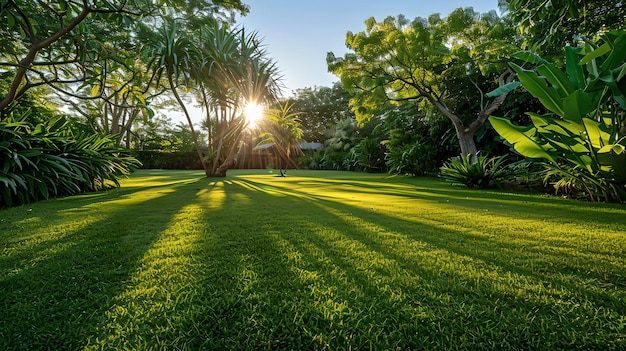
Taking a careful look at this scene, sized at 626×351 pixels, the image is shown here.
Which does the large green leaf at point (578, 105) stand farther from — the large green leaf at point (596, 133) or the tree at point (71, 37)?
the tree at point (71, 37)

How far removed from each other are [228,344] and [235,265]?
0.54 m

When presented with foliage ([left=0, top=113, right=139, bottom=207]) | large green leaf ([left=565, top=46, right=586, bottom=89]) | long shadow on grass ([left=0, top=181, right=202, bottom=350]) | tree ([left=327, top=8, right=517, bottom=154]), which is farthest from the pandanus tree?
tree ([left=327, top=8, right=517, bottom=154])

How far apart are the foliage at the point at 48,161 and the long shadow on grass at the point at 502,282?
330cm

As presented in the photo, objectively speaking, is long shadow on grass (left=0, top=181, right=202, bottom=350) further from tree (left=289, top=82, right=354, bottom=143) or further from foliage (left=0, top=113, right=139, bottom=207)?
tree (left=289, top=82, right=354, bottom=143)

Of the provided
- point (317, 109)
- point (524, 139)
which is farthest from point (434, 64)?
point (317, 109)

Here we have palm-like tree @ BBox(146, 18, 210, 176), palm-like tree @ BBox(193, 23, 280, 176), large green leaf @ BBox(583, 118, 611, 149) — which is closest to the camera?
large green leaf @ BBox(583, 118, 611, 149)

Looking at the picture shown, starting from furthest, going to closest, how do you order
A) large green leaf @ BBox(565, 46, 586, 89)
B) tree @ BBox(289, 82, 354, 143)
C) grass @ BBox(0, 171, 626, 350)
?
1. tree @ BBox(289, 82, 354, 143)
2. large green leaf @ BBox(565, 46, 586, 89)
3. grass @ BBox(0, 171, 626, 350)

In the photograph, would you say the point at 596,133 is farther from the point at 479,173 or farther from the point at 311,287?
the point at 311,287

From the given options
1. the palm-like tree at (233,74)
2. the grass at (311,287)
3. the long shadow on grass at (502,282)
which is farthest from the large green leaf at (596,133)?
the palm-like tree at (233,74)

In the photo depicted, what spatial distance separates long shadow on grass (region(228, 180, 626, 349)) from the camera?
756mm

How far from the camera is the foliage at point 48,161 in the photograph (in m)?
2.84

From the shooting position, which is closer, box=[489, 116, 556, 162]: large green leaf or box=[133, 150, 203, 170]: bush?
box=[489, 116, 556, 162]: large green leaf

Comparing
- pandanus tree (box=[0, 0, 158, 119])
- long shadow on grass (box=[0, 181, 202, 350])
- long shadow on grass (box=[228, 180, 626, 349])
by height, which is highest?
pandanus tree (box=[0, 0, 158, 119])

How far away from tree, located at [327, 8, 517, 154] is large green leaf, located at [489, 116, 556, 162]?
4.82 metres
